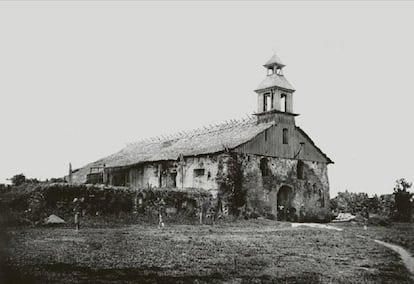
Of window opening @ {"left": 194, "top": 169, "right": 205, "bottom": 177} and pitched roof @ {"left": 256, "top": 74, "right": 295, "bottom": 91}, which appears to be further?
pitched roof @ {"left": 256, "top": 74, "right": 295, "bottom": 91}

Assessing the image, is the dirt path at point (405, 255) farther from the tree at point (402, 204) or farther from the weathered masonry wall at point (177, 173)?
the weathered masonry wall at point (177, 173)

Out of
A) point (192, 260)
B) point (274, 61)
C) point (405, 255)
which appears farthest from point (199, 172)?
point (192, 260)

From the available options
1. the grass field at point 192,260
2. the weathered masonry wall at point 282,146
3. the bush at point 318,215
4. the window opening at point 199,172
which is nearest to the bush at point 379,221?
the bush at point 318,215

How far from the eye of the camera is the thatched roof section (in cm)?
3863

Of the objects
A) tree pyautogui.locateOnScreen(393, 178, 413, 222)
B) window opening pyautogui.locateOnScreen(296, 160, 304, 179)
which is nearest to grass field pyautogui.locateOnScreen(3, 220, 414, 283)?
tree pyautogui.locateOnScreen(393, 178, 413, 222)

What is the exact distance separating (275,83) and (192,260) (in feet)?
87.1

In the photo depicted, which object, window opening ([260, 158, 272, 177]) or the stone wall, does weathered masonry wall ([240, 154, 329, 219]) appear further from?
the stone wall

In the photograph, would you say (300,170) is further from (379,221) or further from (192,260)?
(192,260)

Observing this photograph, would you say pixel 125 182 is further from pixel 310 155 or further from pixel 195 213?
pixel 310 155

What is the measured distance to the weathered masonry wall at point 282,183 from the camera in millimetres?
37406

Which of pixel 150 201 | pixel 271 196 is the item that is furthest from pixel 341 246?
pixel 271 196

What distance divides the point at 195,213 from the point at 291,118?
11802 mm

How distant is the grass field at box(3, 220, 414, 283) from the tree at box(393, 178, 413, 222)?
892 cm

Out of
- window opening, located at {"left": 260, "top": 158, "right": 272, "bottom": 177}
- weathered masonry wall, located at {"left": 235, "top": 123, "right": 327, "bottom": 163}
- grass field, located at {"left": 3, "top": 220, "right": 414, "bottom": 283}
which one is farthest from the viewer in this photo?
window opening, located at {"left": 260, "top": 158, "right": 272, "bottom": 177}
